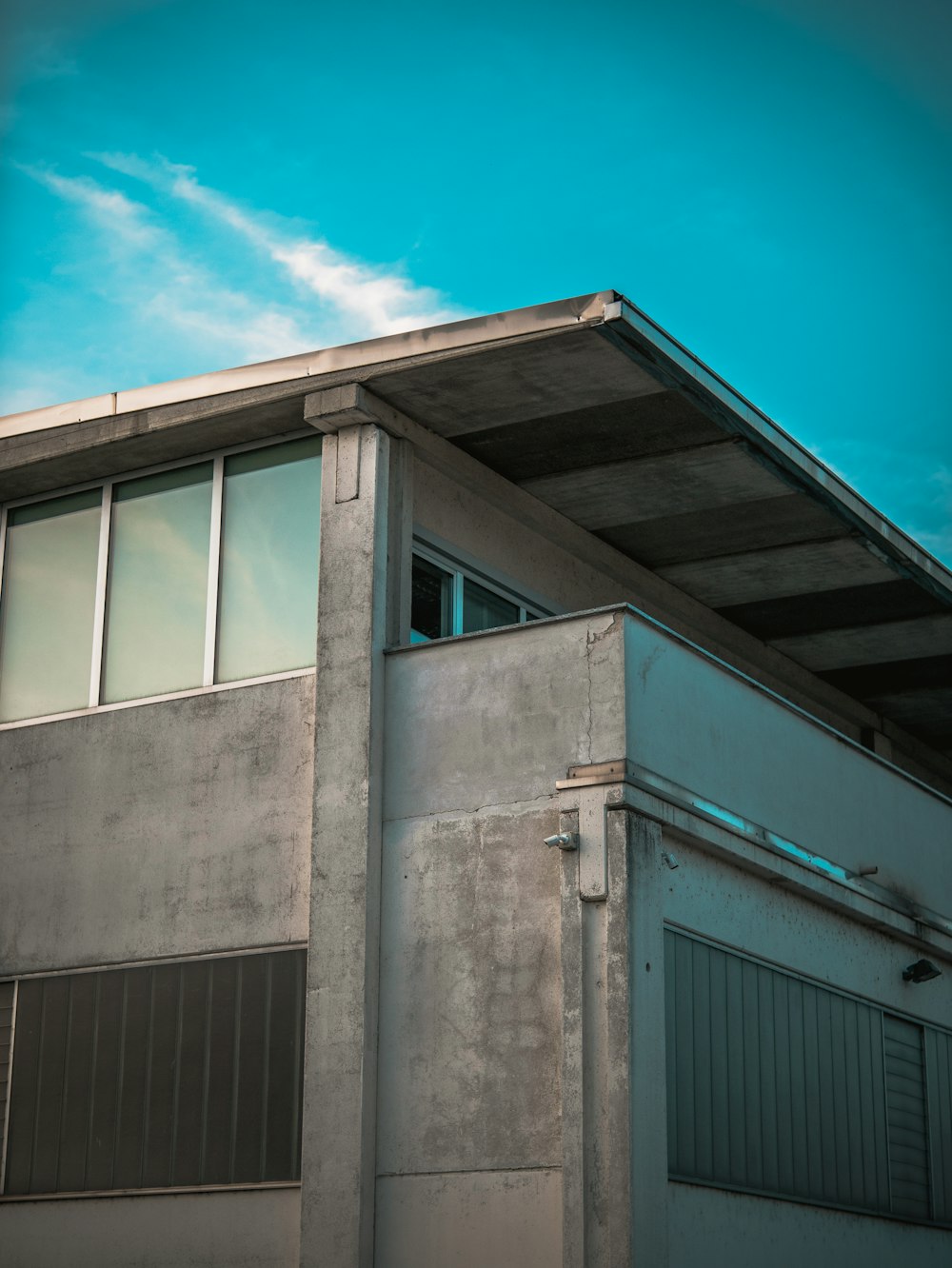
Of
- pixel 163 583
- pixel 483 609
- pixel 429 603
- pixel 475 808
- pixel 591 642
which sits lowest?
pixel 475 808

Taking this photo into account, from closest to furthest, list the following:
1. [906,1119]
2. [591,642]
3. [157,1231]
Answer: [591,642], [157,1231], [906,1119]

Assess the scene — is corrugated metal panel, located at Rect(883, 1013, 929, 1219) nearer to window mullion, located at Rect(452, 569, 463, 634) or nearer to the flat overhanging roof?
the flat overhanging roof

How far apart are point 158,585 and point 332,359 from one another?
257 centimetres

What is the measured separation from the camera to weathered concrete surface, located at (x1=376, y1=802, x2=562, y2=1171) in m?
11.0

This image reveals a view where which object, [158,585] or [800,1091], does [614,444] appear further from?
[800,1091]

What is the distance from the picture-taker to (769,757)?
1305cm

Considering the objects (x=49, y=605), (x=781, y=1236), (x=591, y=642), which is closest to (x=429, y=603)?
(x=591, y=642)

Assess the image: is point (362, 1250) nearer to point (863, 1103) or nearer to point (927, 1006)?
point (863, 1103)

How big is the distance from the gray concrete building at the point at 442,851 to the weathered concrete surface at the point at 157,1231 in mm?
33

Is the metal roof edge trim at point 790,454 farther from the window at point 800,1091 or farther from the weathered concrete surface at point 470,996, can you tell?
the window at point 800,1091

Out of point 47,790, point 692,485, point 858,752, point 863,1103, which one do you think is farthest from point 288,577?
point 863,1103

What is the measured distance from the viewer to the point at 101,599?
1441cm

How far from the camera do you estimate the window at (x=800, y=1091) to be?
11.5 m

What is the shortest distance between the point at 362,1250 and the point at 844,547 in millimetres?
7717
